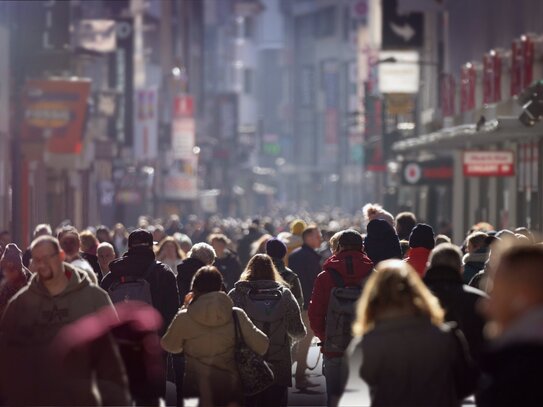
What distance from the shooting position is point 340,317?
48.5 feet

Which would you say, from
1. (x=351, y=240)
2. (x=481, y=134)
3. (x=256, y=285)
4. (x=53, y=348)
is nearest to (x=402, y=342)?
(x=53, y=348)

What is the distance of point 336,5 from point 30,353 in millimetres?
150985

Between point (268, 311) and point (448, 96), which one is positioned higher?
point (448, 96)

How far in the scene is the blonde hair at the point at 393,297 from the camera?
28.2 ft

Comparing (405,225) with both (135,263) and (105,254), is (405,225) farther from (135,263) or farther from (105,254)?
(135,263)

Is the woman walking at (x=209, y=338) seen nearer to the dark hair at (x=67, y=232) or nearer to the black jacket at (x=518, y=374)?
the dark hair at (x=67, y=232)

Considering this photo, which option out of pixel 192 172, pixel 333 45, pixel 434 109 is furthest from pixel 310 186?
pixel 434 109

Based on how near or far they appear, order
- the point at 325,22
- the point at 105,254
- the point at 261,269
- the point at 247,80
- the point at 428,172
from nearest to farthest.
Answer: the point at 261,269 < the point at 105,254 < the point at 428,172 < the point at 325,22 < the point at 247,80

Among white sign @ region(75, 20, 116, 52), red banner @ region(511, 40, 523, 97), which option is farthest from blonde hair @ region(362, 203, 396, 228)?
white sign @ region(75, 20, 116, 52)

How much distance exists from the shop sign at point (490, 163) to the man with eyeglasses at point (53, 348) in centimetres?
2567

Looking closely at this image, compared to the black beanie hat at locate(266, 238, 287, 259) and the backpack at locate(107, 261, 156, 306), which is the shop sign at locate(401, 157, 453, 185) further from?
the backpack at locate(107, 261, 156, 306)

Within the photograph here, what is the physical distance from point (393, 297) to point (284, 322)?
6380mm

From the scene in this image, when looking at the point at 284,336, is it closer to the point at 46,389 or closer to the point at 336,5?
the point at 46,389

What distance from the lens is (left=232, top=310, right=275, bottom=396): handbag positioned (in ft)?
41.2
